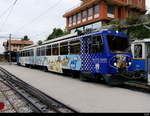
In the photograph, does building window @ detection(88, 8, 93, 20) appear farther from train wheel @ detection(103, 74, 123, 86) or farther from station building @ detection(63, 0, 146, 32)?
train wheel @ detection(103, 74, 123, 86)

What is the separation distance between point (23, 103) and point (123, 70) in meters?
5.39

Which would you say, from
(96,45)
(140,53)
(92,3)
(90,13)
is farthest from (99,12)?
(96,45)

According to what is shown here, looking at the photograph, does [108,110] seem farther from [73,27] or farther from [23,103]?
[73,27]

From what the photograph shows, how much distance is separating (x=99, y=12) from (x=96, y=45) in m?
23.2

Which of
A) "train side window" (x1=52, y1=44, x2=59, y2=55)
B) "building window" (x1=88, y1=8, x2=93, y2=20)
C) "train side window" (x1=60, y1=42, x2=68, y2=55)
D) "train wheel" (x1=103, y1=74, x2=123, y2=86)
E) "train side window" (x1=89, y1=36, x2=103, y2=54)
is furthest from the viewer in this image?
"building window" (x1=88, y1=8, x2=93, y2=20)

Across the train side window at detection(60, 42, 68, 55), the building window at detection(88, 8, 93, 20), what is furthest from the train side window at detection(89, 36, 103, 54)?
the building window at detection(88, 8, 93, 20)

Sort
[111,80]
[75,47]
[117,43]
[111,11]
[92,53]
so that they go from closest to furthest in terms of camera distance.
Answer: [111,80]
[117,43]
[92,53]
[75,47]
[111,11]

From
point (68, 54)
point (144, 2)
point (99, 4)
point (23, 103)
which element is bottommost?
point (23, 103)

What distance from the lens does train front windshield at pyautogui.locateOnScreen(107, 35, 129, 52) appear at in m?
9.14

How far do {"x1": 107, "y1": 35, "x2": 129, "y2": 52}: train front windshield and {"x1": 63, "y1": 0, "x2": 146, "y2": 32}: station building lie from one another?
2154 centimetres

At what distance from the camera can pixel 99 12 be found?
31219mm

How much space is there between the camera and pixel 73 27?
3816cm

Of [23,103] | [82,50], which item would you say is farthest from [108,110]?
[82,50]

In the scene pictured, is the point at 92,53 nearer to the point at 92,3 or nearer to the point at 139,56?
the point at 139,56
